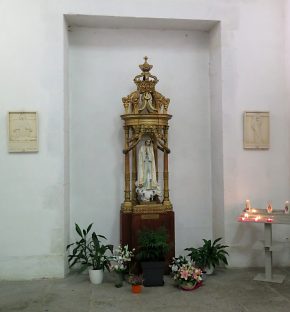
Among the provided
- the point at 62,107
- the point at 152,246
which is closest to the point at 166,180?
the point at 152,246

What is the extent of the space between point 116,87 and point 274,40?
2.10m

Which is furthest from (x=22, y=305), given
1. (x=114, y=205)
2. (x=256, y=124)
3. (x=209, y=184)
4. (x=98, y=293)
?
(x=256, y=124)

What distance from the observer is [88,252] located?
470cm

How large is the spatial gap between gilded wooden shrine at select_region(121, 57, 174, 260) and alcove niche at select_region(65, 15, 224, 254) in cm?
33

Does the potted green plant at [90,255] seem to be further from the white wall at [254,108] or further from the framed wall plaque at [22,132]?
the white wall at [254,108]

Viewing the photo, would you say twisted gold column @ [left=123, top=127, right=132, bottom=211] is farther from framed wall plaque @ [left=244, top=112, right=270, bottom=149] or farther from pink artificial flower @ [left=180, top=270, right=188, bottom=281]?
framed wall plaque @ [left=244, top=112, right=270, bottom=149]

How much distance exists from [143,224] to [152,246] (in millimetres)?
418

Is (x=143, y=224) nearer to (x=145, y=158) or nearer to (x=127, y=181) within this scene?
(x=127, y=181)

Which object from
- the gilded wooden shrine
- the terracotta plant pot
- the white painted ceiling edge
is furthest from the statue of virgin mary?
the white painted ceiling edge

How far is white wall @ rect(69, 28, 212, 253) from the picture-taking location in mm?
4863

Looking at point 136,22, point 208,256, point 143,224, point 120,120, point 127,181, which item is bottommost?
point 208,256

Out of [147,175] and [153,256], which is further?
[147,175]

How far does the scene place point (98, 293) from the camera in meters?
3.82

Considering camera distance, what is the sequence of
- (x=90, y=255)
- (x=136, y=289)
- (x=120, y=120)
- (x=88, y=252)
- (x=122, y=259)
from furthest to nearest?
(x=120, y=120), (x=88, y=252), (x=90, y=255), (x=122, y=259), (x=136, y=289)
